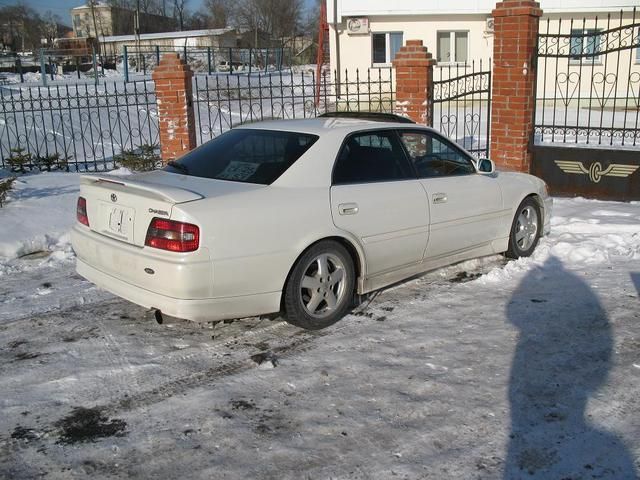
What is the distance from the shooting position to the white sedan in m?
4.12

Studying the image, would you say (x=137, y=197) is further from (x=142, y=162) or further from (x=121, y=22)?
(x=121, y=22)

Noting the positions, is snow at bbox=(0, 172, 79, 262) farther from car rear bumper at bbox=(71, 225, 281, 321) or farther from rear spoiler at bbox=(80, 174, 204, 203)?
car rear bumper at bbox=(71, 225, 281, 321)

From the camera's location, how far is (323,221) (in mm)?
4551

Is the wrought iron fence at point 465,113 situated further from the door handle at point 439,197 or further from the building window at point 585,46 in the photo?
the door handle at point 439,197

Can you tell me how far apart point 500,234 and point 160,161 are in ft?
21.9

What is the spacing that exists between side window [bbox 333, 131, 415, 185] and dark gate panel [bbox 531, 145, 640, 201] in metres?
4.67

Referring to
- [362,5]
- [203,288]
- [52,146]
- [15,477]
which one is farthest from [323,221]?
[362,5]

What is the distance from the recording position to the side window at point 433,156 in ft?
17.8

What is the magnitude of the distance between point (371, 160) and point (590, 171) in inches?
200

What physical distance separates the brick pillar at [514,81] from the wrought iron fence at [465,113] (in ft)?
1.03

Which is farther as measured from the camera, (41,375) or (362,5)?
(362,5)

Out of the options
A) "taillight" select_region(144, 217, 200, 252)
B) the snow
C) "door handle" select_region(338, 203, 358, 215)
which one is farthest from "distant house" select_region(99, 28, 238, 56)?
"taillight" select_region(144, 217, 200, 252)

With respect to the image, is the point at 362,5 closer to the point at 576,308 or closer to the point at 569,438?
the point at 576,308

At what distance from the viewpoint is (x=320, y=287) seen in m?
4.67
